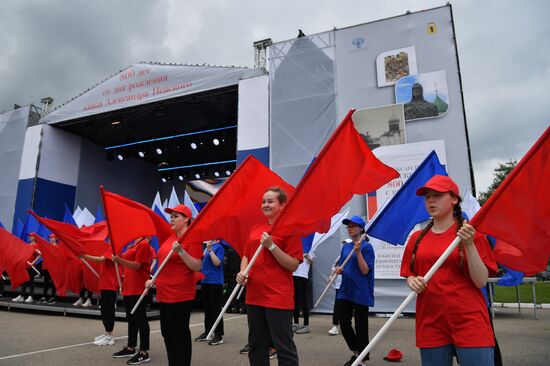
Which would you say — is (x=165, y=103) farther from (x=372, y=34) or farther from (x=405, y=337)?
(x=405, y=337)

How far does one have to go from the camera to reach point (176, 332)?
11.3 feet

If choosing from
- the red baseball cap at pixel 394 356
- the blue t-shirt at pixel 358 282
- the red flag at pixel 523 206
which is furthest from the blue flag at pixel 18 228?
the red flag at pixel 523 206

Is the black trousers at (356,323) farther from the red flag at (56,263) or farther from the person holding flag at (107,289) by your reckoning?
the red flag at (56,263)

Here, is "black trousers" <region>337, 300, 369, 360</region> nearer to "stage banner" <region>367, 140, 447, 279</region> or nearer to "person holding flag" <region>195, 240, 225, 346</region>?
"person holding flag" <region>195, 240, 225, 346</region>

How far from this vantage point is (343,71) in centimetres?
1105

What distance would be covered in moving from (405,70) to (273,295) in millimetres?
8913

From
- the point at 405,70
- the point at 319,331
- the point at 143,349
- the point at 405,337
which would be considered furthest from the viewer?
the point at 405,70

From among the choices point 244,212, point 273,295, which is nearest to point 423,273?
point 273,295

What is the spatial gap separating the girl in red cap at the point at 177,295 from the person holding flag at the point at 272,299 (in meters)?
0.80

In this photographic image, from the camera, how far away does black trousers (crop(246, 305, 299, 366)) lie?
2732mm

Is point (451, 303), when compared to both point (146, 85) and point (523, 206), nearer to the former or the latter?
point (523, 206)

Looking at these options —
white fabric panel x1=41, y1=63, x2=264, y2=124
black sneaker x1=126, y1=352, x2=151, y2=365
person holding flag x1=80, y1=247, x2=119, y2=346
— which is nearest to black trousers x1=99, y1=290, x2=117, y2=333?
person holding flag x1=80, y1=247, x2=119, y2=346

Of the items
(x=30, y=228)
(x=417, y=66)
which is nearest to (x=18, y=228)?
(x=30, y=228)

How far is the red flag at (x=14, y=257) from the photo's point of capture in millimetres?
6477
